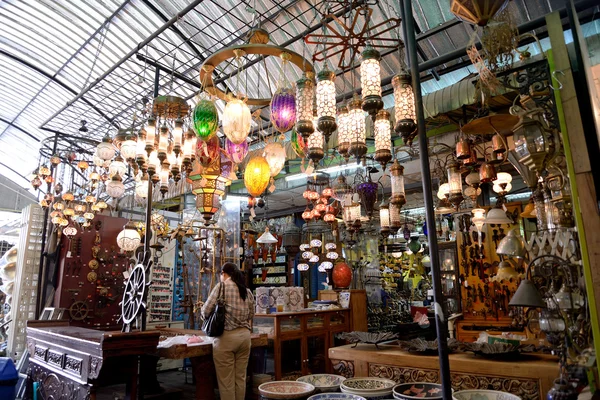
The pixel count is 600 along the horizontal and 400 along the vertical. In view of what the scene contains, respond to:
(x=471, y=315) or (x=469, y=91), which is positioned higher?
(x=469, y=91)

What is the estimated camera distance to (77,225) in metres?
9.48

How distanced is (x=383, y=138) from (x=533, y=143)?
125cm

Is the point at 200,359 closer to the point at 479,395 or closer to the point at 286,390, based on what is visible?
the point at 286,390

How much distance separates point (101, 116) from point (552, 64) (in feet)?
35.3

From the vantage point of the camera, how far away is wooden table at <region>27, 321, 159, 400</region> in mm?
3697

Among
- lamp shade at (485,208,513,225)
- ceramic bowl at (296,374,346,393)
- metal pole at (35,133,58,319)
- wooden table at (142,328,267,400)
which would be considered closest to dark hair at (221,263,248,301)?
wooden table at (142,328,267,400)

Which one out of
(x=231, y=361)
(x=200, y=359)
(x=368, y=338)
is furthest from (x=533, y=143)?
(x=200, y=359)

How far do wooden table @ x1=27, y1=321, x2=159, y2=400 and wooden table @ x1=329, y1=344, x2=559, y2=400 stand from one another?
1980mm

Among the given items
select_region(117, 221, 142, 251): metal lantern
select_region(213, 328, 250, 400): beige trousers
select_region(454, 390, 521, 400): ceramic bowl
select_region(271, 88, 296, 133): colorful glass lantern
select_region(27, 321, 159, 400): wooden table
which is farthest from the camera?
select_region(117, 221, 142, 251): metal lantern

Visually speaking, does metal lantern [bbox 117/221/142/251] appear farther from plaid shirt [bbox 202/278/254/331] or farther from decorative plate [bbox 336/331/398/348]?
decorative plate [bbox 336/331/398/348]

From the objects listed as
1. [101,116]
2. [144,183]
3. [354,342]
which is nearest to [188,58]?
[144,183]

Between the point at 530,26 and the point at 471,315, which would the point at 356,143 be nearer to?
the point at 530,26

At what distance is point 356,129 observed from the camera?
307 cm

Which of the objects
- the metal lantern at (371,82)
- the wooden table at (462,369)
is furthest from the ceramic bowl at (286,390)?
the metal lantern at (371,82)
